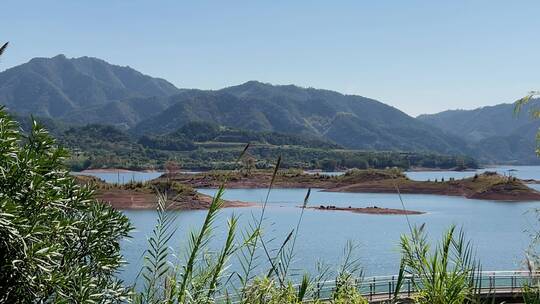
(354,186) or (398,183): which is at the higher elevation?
(398,183)

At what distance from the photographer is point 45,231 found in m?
7.84

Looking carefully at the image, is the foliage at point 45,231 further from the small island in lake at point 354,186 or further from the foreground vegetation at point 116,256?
the small island in lake at point 354,186

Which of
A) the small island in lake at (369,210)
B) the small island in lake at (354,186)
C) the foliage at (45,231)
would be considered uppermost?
the foliage at (45,231)

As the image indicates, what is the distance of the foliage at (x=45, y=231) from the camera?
7613 millimetres

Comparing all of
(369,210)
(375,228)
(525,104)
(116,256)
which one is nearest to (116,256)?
(116,256)

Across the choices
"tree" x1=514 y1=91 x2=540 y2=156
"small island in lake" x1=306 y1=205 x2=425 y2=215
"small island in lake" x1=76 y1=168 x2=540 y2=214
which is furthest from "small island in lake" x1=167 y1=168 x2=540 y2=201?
"tree" x1=514 y1=91 x2=540 y2=156

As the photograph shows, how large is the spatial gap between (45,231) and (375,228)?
5743 cm

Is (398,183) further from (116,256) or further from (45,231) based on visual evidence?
(45,231)

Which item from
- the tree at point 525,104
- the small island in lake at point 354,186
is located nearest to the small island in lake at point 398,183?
the small island in lake at point 354,186

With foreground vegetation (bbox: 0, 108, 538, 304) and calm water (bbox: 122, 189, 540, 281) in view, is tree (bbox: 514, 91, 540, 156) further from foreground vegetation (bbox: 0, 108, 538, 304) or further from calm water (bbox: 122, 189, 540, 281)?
calm water (bbox: 122, 189, 540, 281)

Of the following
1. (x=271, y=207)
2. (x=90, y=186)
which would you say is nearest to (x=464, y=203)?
(x=271, y=207)

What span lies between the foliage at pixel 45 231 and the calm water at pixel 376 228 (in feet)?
41.7

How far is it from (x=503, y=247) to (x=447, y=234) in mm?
49362

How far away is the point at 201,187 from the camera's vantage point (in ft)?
396
